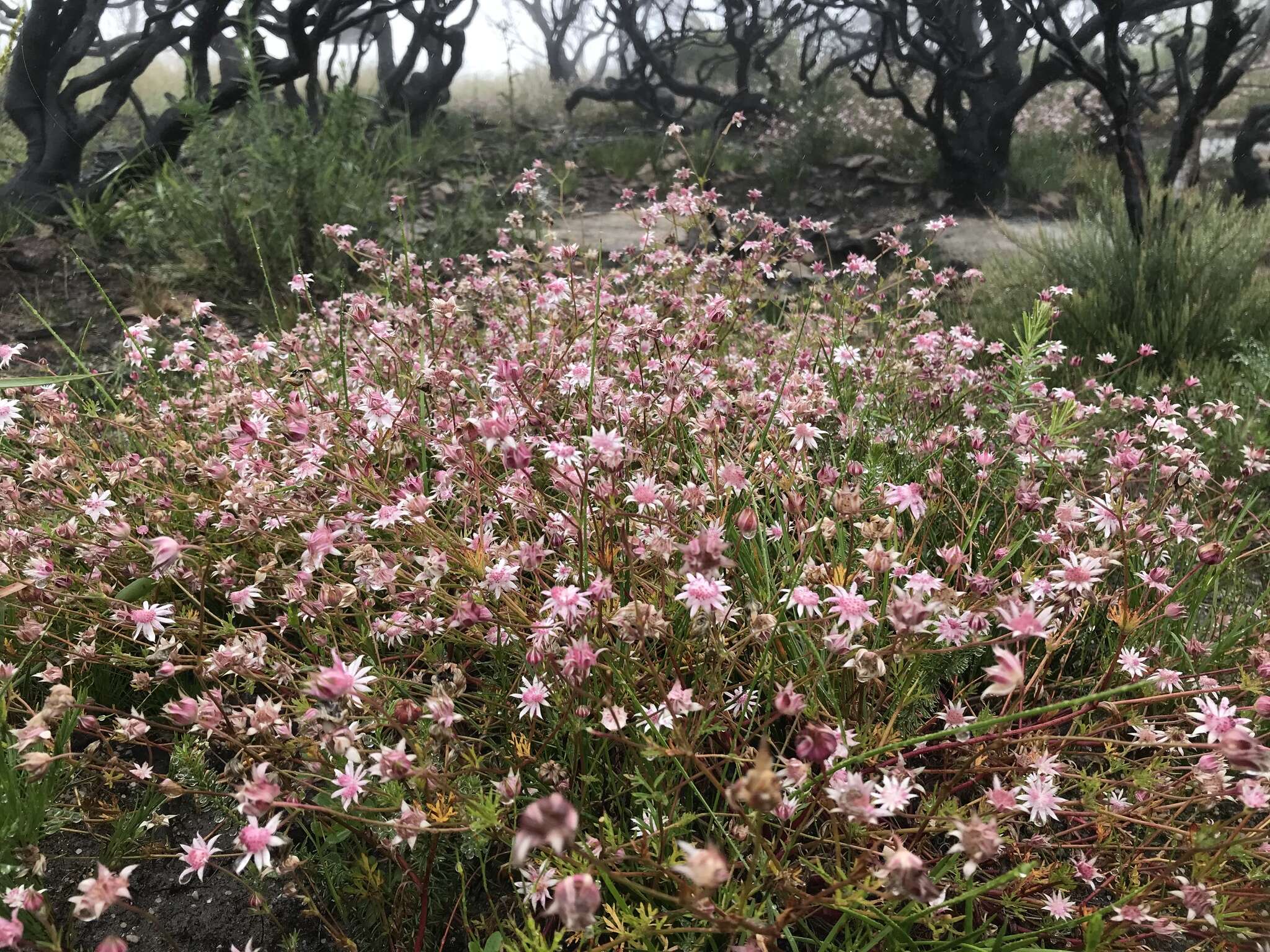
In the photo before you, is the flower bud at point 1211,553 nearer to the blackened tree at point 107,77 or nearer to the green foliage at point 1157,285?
the green foliage at point 1157,285

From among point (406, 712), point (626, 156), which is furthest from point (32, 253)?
point (626, 156)

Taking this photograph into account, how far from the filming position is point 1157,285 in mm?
4746

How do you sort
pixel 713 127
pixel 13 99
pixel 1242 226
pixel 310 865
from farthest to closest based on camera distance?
pixel 713 127, pixel 13 99, pixel 1242 226, pixel 310 865

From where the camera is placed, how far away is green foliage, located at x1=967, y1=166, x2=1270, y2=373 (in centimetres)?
450

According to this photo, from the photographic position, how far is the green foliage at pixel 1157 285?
4500 mm

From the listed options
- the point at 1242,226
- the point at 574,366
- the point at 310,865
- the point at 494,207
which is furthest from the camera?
the point at 494,207

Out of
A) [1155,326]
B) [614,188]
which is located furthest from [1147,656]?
[614,188]

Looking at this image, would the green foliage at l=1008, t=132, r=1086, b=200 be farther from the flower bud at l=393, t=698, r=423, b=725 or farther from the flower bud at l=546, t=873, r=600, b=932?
the flower bud at l=546, t=873, r=600, b=932

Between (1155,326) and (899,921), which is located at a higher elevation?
(1155,326)

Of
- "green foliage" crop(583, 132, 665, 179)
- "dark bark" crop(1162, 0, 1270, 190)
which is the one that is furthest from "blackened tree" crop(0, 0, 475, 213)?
"dark bark" crop(1162, 0, 1270, 190)

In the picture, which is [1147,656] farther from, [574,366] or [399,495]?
[399,495]

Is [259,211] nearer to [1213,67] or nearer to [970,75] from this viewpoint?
[1213,67]

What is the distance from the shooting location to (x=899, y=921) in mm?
1292

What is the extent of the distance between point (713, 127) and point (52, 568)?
43.0 feet
